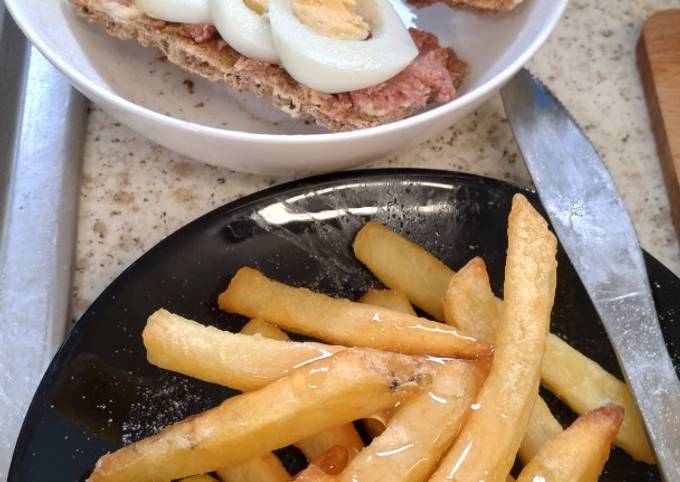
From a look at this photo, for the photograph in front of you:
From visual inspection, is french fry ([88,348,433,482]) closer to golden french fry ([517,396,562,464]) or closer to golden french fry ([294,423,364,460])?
golden french fry ([294,423,364,460])

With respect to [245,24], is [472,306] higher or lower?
lower

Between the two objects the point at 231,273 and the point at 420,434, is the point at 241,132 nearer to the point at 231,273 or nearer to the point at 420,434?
the point at 231,273

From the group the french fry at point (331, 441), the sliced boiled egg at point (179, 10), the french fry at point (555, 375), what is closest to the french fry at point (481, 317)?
the french fry at point (555, 375)

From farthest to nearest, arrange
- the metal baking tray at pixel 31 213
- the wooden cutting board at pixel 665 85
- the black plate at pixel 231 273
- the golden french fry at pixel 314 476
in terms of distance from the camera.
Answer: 1. the wooden cutting board at pixel 665 85
2. the metal baking tray at pixel 31 213
3. the black plate at pixel 231 273
4. the golden french fry at pixel 314 476

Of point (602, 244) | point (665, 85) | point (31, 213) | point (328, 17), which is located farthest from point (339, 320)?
point (665, 85)

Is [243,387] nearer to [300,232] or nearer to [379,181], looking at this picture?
[300,232]

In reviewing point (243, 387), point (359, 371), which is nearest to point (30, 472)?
point (243, 387)

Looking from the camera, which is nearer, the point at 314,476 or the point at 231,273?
the point at 314,476

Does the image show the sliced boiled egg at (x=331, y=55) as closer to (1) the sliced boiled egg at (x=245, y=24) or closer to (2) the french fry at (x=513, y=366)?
(1) the sliced boiled egg at (x=245, y=24)
